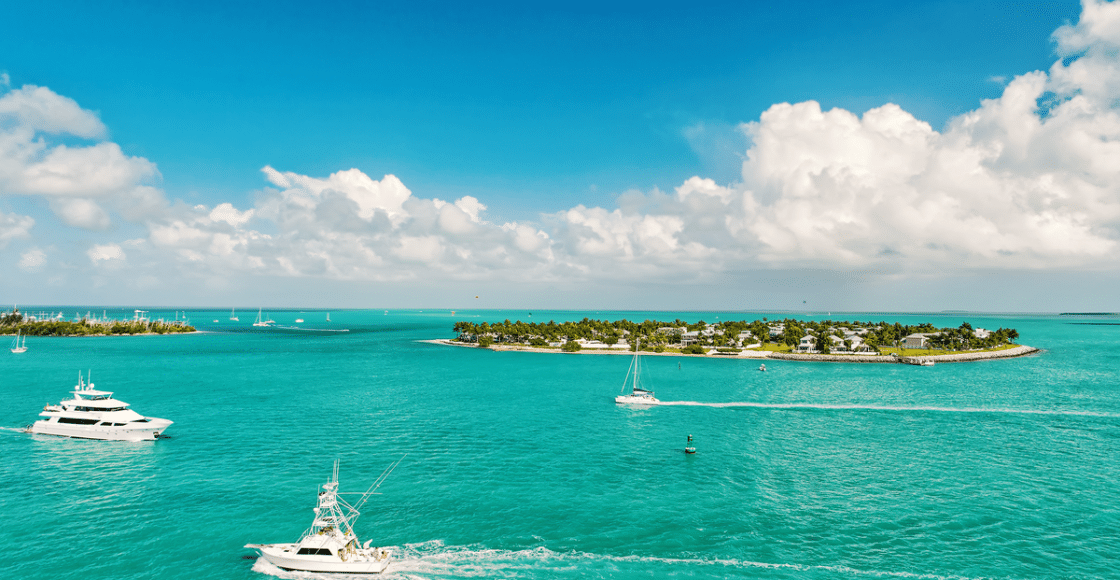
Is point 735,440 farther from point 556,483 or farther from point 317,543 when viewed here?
point 317,543

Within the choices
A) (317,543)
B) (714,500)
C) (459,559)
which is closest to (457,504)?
(459,559)

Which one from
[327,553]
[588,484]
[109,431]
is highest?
[109,431]

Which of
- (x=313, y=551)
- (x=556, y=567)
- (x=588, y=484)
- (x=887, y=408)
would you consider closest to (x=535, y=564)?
(x=556, y=567)

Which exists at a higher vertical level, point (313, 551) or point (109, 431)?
point (109, 431)

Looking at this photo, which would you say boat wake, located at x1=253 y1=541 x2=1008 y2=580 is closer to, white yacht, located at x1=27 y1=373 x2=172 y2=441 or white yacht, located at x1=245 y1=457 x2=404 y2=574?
white yacht, located at x1=245 y1=457 x2=404 y2=574

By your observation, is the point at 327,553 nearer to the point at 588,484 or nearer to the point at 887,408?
the point at 588,484

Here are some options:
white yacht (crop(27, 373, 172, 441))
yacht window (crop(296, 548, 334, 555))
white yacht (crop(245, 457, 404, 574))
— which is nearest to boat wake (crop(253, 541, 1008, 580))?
white yacht (crop(245, 457, 404, 574))
